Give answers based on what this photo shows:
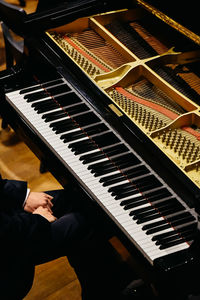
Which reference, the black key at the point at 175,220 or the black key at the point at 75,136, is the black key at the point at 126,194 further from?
the black key at the point at 75,136

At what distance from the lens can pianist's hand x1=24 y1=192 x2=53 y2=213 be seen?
8.41 feet

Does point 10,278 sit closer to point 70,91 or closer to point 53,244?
point 53,244

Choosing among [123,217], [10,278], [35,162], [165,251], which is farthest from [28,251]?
[35,162]

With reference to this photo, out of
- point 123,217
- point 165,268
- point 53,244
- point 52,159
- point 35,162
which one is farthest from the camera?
point 35,162

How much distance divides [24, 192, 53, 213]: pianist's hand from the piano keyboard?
28cm

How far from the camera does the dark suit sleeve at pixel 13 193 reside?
2445mm

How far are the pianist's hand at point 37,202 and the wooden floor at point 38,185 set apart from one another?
75cm

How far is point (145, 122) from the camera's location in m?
2.41

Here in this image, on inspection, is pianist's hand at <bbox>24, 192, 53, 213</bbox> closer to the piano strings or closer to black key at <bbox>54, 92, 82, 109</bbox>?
black key at <bbox>54, 92, 82, 109</bbox>

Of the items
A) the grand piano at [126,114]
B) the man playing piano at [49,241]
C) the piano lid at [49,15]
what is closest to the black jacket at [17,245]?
the man playing piano at [49,241]

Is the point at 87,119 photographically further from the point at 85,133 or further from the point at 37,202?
the point at 37,202

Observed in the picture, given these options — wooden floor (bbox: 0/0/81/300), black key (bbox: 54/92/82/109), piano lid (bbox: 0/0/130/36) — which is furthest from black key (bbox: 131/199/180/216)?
piano lid (bbox: 0/0/130/36)

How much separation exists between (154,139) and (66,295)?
134 centimetres

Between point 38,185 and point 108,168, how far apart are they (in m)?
1.52
